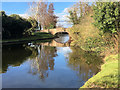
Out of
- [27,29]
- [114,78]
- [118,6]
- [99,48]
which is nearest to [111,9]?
[118,6]

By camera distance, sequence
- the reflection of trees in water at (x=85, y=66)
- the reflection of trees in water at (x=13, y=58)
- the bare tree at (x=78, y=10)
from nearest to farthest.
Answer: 1. the reflection of trees in water at (x=85, y=66)
2. the reflection of trees in water at (x=13, y=58)
3. the bare tree at (x=78, y=10)

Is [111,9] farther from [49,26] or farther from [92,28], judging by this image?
[49,26]

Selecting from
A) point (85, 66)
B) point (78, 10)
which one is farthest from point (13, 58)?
point (78, 10)

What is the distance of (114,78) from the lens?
8172 millimetres

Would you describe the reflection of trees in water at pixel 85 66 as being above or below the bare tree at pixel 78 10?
below

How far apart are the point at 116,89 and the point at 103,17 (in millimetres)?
11967

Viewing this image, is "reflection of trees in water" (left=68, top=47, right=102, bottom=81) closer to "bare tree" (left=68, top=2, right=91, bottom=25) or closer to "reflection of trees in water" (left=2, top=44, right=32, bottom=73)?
"reflection of trees in water" (left=2, top=44, right=32, bottom=73)

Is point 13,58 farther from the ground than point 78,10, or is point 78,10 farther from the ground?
point 78,10

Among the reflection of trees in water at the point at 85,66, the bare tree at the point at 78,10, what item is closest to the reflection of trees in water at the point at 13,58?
the reflection of trees in water at the point at 85,66

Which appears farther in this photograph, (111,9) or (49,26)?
(49,26)

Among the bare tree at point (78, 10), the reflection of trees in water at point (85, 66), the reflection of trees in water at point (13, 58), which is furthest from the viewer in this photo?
the bare tree at point (78, 10)

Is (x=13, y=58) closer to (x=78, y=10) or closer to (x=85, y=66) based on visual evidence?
(x=85, y=66)

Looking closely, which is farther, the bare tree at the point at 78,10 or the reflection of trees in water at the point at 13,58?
the bare tree at the point at 78,10

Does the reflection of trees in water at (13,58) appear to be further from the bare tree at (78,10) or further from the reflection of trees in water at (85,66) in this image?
the bare tree at (78,10)
